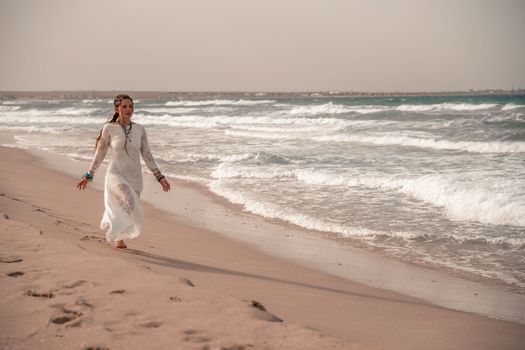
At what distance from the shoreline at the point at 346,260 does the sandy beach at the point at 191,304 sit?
0.21 metres

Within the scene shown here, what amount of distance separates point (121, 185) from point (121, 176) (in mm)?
136

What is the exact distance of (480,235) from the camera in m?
7.18

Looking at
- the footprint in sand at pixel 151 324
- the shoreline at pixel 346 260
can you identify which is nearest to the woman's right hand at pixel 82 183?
the shoreline at pixel 346 260

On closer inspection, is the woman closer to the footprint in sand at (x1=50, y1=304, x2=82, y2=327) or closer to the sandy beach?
the sandy beach

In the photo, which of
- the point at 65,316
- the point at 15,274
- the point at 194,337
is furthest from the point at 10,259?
the point at 194,337

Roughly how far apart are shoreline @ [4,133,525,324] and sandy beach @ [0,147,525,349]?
0.21 metres

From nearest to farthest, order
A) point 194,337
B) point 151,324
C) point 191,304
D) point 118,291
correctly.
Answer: point 194,337, point 151,324, point 191,304, point 118,291

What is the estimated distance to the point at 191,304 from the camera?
349cm

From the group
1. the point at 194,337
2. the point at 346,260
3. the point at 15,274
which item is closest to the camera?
the point at 194,337

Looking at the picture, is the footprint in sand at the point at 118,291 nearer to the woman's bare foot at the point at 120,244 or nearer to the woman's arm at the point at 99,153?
the woman's bare foot at the point at 120,244

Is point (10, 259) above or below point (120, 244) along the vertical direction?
above

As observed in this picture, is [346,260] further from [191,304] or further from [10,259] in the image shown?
[10,259]

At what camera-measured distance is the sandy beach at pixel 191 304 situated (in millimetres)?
3025

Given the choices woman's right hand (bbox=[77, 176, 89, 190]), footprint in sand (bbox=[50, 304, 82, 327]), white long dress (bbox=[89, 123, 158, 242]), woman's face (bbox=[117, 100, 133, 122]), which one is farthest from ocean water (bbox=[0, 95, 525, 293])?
footprint in sand (bbox=[50, 304, 82, 327])
